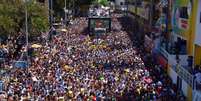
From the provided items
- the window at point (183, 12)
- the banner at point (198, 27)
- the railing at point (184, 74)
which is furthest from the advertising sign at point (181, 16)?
the railing at point (184, 74)

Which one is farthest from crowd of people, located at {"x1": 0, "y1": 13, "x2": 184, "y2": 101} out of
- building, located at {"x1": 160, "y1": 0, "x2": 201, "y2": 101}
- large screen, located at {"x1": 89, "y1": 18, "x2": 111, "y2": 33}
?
large screen, located at {"x1": 89, "y1": 18, "x2": 111, "y2": 33}

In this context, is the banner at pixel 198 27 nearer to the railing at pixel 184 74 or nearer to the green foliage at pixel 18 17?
the railing at pixel 184 74

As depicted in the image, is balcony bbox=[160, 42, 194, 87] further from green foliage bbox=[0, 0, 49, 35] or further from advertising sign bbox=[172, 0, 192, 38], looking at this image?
green foliage bbox=[0, 0, 49, 35]

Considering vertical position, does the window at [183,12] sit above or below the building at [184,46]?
above

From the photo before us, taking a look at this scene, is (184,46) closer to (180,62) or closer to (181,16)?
(181,16)

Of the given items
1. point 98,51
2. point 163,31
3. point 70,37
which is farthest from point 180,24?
point 70,37
